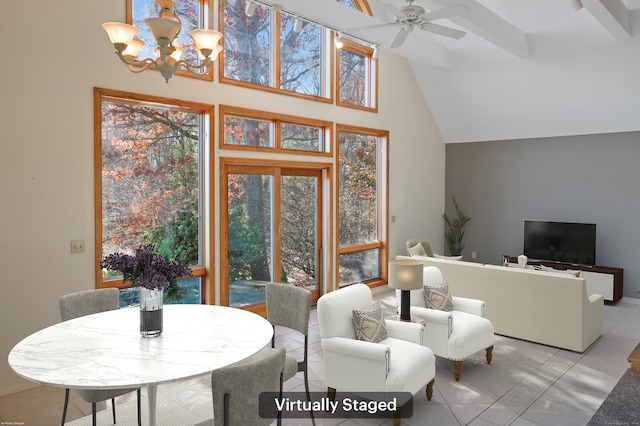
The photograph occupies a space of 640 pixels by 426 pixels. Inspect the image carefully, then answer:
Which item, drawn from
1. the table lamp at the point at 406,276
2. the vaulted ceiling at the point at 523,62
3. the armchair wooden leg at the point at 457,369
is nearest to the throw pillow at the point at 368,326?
the table lamp at the point at 406,276

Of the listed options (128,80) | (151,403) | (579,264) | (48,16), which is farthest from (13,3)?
(579,264)

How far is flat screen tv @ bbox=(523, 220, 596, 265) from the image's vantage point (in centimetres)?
715

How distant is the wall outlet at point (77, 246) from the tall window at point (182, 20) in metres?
1.94

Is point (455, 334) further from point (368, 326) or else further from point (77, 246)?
point (77, 246)

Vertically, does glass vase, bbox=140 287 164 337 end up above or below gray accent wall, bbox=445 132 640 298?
below

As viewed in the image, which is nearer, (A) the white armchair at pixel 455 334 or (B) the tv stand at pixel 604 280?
(A) the white armchair at pixel 455 334

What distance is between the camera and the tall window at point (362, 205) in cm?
696

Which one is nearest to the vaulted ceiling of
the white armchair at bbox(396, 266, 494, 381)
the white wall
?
the white wall

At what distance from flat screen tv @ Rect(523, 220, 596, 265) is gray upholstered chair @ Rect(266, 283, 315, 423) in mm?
5725

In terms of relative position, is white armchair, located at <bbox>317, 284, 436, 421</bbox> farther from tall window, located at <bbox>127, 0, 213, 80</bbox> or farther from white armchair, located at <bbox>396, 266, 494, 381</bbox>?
tall window, located at <bbox>127, 0, 213, 80</bbox>

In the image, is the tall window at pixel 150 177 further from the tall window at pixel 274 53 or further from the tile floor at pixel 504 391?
the tile floor at pixel 504 391

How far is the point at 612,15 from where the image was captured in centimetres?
494

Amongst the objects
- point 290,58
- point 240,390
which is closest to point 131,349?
point 240,390

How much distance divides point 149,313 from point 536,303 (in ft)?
13.3
